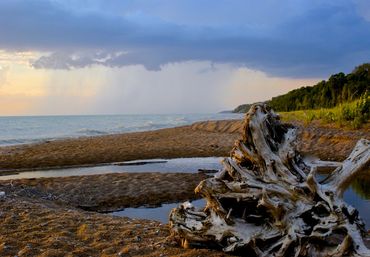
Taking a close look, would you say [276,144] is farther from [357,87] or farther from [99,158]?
[357,87]

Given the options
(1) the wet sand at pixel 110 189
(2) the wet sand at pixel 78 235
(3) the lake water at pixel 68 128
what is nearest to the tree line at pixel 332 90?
(3) the lake water at pixel 68 128

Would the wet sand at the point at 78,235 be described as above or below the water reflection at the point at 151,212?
above

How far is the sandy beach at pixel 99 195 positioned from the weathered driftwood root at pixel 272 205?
0.49 meters

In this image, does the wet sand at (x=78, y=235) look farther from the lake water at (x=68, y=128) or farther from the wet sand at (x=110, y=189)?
the lake water at (x=68, y=128)

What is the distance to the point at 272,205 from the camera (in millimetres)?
6535

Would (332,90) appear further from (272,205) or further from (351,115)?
(272,205)

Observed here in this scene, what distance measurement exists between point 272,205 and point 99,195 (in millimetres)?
8773

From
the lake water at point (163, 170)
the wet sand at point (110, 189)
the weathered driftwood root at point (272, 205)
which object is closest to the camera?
the weathered driftwood root at point (272, 205)

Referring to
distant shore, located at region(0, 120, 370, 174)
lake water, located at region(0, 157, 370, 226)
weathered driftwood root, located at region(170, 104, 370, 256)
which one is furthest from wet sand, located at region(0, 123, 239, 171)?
weathered driftwood root, located at region(170, 104, 370, 256)

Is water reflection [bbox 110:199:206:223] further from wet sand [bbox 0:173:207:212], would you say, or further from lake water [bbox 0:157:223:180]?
lake water [bbox 0:157:223:180]

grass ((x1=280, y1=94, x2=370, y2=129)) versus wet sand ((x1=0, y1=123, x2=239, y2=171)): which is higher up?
grass ((x1=280, y1=94, x2=370, y2=129))

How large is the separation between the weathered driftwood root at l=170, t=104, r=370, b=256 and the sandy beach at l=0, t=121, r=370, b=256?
49 centimetres

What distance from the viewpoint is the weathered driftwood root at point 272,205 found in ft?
21.0

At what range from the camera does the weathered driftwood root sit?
640cm
